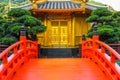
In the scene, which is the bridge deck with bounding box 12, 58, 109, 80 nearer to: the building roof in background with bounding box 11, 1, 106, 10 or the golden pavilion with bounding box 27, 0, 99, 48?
the golden pavilion with bounding box 27, 0, 99, 48

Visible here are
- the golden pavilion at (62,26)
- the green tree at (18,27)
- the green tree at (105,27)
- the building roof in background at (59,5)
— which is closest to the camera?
the green tree at (18,27)

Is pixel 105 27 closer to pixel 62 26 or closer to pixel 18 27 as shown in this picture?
pixel 18 27

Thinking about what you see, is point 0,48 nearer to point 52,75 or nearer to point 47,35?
point 47,35

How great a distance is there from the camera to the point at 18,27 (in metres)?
16.4

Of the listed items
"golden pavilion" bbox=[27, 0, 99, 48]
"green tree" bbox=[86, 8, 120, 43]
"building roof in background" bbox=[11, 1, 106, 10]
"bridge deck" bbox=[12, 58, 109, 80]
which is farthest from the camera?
"golden pavilion" bbox=[27, 0, 99, 48]

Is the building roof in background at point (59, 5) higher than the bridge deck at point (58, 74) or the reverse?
higher

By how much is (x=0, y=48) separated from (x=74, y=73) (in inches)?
353

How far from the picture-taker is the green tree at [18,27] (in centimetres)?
1653

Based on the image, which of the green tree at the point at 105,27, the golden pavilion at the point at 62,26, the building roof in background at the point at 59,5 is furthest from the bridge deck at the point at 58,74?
the building roof in background at the point at 59,5

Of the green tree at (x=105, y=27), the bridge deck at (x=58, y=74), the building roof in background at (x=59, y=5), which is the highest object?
the building roof in background at (x=59, y=5)

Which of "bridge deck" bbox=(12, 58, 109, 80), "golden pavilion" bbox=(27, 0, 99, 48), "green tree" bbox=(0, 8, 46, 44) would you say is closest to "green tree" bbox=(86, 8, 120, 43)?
"green tree" bbox=(0, 8, 46, 44)

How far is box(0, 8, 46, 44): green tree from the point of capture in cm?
1653

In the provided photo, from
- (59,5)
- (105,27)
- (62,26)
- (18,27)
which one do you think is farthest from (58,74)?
(59,5)

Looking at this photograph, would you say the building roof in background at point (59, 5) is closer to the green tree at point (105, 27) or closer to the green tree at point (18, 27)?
the green tree at point (105, 27)
